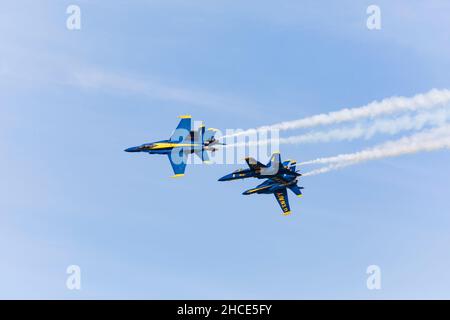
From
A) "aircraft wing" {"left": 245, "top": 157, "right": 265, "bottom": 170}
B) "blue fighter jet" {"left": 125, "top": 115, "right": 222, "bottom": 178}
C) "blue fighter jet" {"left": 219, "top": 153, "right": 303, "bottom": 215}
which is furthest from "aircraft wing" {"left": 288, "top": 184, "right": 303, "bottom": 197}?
"blue fighter jet" {"left": 125, "top": 115, "right": 222, "bottom": 178}

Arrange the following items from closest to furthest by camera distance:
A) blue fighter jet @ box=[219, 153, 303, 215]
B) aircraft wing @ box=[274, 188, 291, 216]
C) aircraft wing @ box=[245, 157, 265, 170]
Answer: aircraft wing @ box=[245, 157, 265, 170] < blue fighter jet @ box=[219, 153, 303, 215] < aircraft wing @ box=[274, 188, 291, 216]

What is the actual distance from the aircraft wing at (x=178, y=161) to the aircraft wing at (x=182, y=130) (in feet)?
5.14

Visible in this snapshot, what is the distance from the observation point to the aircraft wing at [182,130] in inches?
4190

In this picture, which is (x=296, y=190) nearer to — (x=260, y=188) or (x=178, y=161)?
(x=260, y=188)

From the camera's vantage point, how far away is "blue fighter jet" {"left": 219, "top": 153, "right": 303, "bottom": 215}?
103m

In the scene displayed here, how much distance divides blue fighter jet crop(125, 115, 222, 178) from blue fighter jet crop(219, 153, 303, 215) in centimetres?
461

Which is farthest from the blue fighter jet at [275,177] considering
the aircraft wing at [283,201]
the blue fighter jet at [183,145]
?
the blue fighter jet at [183,145]

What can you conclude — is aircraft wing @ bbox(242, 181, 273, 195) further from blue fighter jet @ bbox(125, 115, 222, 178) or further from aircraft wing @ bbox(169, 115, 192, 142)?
aircraft wing @ bbox(169, 115, 192, 142)

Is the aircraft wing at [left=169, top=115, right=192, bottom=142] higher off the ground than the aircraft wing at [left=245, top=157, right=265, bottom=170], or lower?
higher

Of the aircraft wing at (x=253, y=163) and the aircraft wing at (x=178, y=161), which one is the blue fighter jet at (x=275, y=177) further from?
the aircraft wing at (x=178, y=161)
